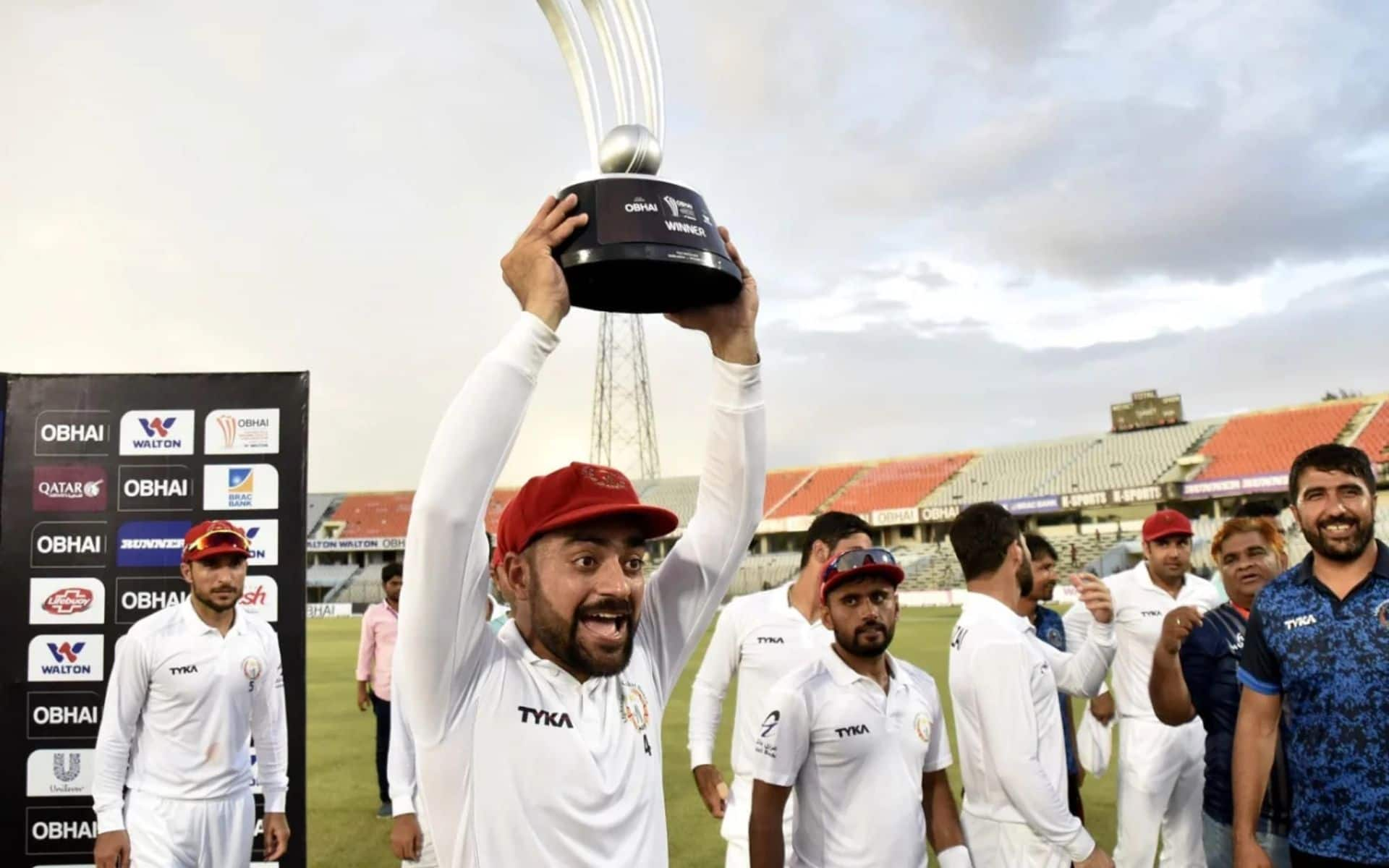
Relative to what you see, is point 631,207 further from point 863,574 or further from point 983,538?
point 983,538

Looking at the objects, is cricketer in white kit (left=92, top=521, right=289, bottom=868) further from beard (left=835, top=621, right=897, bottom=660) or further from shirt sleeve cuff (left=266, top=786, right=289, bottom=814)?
beard (left=835, top=621, right=897, bottom=660)

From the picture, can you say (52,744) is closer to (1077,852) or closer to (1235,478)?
(1077,852)

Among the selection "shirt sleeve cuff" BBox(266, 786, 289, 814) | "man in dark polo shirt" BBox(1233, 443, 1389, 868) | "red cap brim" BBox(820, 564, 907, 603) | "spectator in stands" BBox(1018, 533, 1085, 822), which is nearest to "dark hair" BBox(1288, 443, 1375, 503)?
"man in dark polo shirt" BBox(1233, 443, 1389, 868)

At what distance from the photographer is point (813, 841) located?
11.3 feet

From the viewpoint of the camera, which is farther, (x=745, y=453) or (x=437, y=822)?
(x=745, y=453)

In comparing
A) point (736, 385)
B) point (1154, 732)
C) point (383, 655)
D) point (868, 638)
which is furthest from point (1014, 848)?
point (383, 655)

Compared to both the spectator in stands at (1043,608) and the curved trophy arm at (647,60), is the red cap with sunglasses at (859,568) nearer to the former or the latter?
the curved trophy arm at (647,60)

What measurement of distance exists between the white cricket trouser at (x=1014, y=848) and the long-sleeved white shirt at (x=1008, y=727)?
0.04 meters

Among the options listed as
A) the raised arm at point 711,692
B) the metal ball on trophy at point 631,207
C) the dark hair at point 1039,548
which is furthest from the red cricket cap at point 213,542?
the dark hair at point 1039,548

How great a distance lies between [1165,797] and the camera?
584cm

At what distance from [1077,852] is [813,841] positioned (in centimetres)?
89

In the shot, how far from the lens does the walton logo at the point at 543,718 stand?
1.88 meters

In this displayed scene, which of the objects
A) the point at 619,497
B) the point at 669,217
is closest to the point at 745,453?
the point at 619,497

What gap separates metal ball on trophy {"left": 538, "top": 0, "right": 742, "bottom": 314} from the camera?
1885mm
